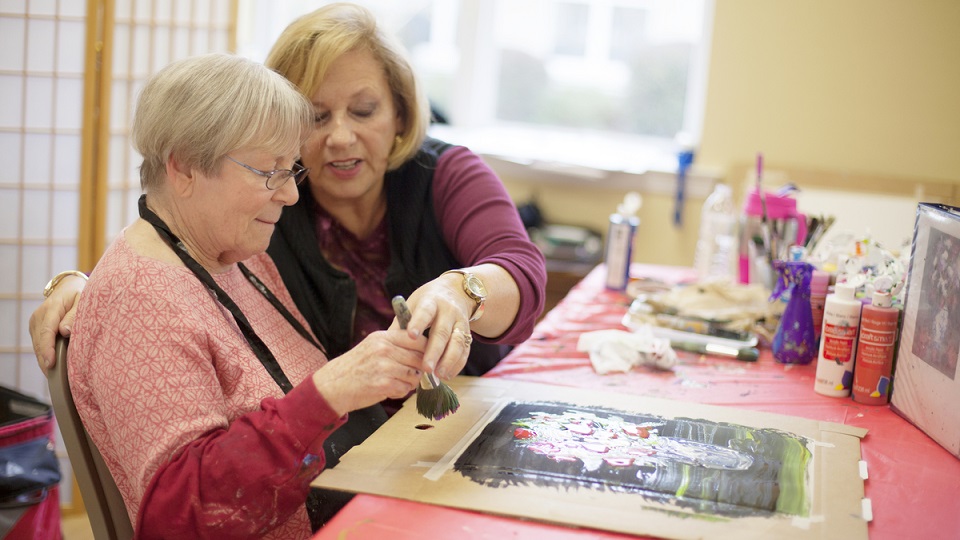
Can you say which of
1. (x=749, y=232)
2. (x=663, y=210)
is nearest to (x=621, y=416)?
(x=749, y=232)

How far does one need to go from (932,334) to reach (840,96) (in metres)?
2.10

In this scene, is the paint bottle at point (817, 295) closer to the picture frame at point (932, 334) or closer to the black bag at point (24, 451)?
the picture frame at point (932, 334)

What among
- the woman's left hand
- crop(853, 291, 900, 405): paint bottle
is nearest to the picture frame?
crop(853, 291, 900, 405): paint bottle

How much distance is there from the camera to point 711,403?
4.83 feet

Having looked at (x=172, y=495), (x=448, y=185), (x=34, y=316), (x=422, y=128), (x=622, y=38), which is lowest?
(x=172, y=495)

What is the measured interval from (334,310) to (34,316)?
0.54m

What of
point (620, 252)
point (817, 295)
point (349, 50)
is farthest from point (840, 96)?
point (349, 50)

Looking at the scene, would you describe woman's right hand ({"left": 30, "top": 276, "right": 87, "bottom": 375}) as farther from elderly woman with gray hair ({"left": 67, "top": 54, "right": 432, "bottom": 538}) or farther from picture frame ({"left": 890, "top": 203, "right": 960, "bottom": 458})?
picture frame ({"left": 890, "top": 203, "right": 960, "bottom": 458})

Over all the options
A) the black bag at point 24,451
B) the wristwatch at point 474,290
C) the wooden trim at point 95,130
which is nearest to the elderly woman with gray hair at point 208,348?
the wristwatch at point 474,290

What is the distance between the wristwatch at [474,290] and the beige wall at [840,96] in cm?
209

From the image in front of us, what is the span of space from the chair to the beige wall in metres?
2.58

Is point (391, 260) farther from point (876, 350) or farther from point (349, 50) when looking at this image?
point (876, 350)

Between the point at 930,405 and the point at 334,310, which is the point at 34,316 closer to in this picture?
the point at 334,310

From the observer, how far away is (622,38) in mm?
3727
